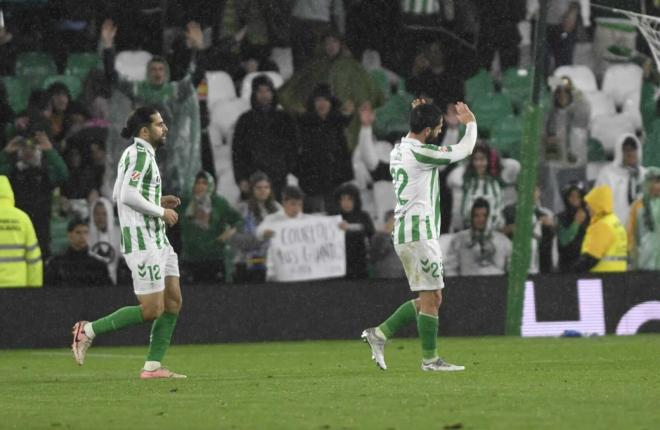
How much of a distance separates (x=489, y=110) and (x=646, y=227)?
2.76 metres

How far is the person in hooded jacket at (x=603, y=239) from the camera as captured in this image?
62.7 feet

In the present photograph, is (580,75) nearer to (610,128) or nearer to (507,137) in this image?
(610,128)

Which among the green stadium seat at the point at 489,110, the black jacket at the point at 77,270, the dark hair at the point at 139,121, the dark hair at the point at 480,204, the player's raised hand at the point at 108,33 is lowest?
the black jacket at the point at 77,270

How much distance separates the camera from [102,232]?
19.0m

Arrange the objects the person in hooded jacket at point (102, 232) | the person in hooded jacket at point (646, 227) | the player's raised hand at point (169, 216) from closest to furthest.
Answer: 1. the player's raised hand at point (169, 216)
2. the person in hooded jacket at point (102, 232)
3. the person in hooded jacket at point (646, 227)

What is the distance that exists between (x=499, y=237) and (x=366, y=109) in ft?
8.04

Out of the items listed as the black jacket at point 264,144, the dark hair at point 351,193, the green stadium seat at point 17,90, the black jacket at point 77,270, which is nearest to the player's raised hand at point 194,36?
the black jacket at point 264,144

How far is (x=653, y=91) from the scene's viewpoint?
21.5 m

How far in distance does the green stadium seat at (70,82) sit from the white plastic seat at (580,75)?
6.65 meters

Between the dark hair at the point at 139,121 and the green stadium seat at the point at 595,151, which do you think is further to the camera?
the green stadium seat at the point at 595,151

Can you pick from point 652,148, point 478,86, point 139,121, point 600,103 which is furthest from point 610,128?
point 139,121

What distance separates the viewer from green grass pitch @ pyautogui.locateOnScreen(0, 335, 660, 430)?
7.89 m

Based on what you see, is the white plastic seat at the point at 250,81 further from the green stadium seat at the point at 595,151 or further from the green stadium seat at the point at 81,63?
the green stadium seat at the point at 595,151

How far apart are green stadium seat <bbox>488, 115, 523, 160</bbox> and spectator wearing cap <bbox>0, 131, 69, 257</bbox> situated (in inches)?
232
